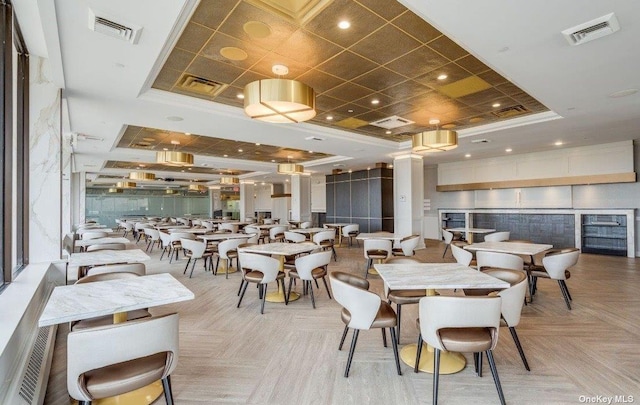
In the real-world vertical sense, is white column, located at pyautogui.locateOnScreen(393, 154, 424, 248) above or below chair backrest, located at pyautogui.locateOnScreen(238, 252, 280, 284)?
above

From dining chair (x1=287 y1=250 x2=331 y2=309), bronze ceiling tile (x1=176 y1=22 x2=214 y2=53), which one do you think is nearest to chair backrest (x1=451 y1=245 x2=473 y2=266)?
dining chair (x1=287 y1=250 x2=331 y2=309)

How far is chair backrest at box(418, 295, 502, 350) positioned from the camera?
2.37 m

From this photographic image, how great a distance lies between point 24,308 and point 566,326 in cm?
549

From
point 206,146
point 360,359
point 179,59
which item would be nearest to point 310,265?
point 360,359

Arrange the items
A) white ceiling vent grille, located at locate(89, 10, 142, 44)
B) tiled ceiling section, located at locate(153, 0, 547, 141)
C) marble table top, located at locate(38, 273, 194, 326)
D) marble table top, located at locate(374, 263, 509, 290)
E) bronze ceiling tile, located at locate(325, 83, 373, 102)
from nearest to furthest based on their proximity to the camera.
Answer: marble table top, located at locate(38, 273, 194, 326)
marble table top, located at locate(374, 263, 509, 290)
white ceiling vent grille, located at locate(89, 10, 142, 44)
tiled ceiling section, located at locate(153, 0, 547, 141)
bronze ceiling tile, located at locate(325, 83, 373, 102)

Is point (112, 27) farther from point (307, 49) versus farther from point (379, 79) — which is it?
point (379, 79)

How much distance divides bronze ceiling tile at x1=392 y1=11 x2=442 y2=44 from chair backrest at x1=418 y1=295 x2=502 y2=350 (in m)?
2.81

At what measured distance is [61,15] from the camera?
303 centimetres

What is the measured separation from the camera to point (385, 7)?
3193mm

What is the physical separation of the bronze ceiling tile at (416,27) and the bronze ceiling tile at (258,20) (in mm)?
1144

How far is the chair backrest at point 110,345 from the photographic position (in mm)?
1797

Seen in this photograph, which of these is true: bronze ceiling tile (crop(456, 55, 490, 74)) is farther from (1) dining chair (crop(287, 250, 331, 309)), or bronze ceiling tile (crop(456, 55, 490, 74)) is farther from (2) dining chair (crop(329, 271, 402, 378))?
(2) dining chair (crop(329, 271, 402, 378))

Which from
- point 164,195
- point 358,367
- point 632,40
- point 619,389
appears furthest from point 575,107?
point 164,195

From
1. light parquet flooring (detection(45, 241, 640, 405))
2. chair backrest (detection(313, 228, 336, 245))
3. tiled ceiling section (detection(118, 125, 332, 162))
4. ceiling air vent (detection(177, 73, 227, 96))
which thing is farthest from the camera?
tiled ceiling section (detection(118, 125, 332, 162))
